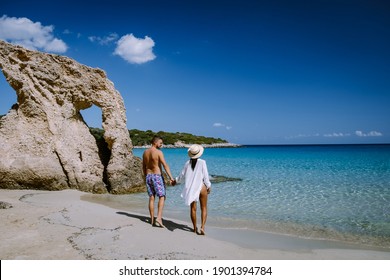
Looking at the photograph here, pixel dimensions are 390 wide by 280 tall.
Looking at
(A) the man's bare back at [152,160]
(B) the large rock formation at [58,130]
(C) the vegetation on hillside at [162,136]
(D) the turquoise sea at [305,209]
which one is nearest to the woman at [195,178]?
(A) the man's bare back at [152,160]

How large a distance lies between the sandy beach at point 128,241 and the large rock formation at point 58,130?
347cm

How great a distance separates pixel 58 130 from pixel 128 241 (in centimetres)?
766

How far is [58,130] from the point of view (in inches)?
453

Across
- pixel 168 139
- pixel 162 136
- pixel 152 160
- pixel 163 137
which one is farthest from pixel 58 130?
pixel 168 139

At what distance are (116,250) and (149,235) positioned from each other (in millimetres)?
899

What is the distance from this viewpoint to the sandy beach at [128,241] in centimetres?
482

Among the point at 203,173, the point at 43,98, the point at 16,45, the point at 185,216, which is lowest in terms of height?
the point at 185,216

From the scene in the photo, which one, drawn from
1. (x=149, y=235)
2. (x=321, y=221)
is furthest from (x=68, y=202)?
(x=321, y=221)

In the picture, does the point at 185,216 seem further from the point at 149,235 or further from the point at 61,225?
the point at 61,225

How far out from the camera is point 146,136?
238 ft

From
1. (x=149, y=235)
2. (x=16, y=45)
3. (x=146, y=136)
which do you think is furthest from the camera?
(x=146, y=136)

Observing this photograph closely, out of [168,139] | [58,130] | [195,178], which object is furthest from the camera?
[168,139]

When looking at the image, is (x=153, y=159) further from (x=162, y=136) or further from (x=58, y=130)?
(x=162, y=136)
